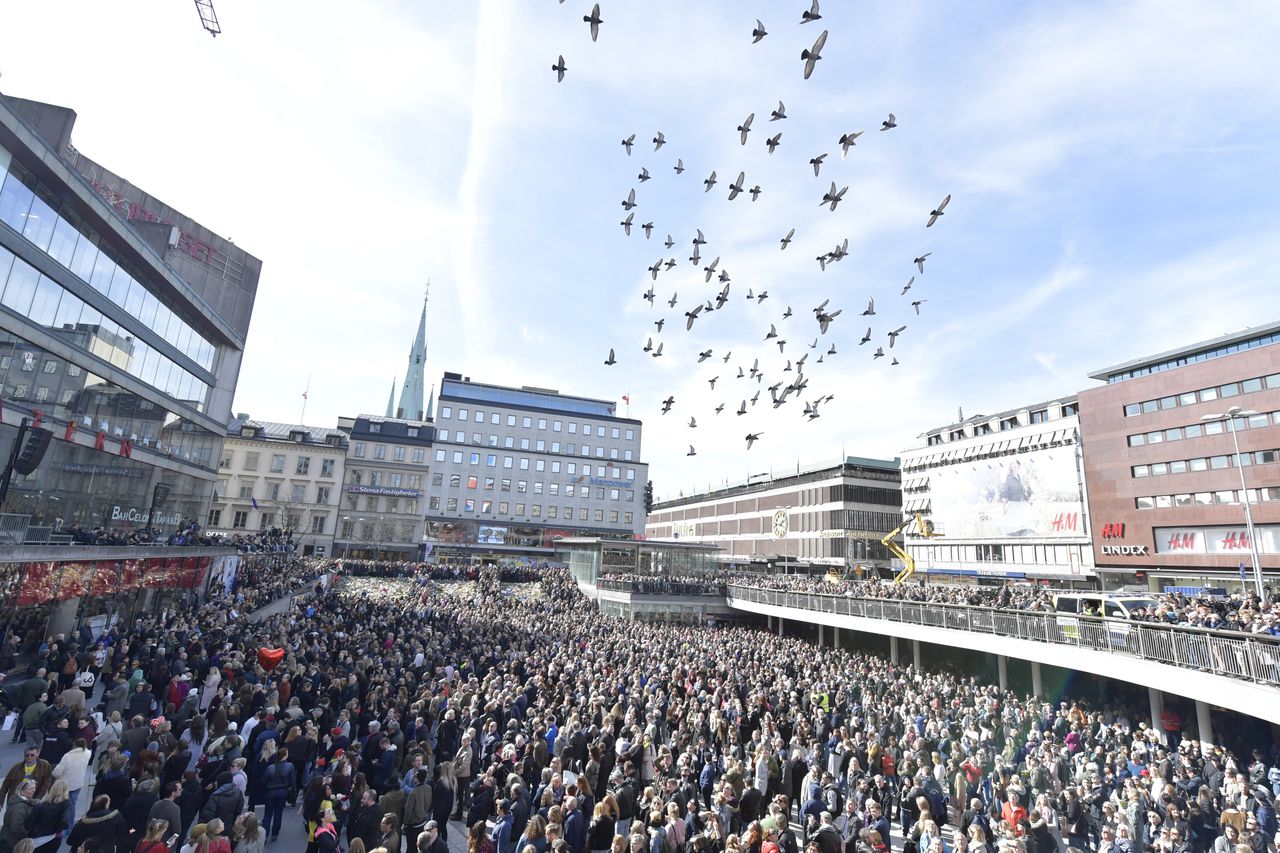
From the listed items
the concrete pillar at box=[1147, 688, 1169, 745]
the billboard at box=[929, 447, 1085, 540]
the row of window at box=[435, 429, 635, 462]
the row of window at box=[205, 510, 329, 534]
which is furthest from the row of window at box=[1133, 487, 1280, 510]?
the row of window at box=[205, 510, 329, 534]

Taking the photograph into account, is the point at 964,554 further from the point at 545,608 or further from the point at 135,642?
the point at 135,642

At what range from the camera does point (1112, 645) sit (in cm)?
1761

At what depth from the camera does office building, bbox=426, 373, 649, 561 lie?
258 ft

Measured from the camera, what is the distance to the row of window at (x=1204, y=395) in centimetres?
4244

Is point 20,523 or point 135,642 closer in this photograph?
point 135,642

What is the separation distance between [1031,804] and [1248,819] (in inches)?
140

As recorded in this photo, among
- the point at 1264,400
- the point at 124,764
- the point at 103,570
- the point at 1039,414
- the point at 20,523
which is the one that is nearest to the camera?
the point at 124,764

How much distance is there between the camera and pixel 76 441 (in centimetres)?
2381

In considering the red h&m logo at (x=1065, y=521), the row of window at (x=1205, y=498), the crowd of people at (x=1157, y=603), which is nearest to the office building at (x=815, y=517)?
the red h&m logo at (x=1065, y=521)

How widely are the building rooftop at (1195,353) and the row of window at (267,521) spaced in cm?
7832

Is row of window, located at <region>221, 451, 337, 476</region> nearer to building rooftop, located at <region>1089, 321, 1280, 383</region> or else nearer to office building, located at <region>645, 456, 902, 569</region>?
office building, located at <region>645, 456, 902, 569</region>

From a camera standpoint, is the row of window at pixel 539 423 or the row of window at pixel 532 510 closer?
the row of window at pixel 532 510

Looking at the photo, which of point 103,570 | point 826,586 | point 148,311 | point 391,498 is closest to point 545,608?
point 826,586

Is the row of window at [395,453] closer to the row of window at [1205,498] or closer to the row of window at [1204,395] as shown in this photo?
the row of window at [1204,395]
